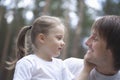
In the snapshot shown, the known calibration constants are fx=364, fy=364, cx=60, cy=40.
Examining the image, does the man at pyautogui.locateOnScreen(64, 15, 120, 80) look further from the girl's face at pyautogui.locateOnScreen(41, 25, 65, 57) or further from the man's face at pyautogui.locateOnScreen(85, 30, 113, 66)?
the girl's face at pyautogui.locateOnScreen(41, 25, 65, 57)

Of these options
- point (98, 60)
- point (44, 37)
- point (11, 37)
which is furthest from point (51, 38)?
point (11, 37)

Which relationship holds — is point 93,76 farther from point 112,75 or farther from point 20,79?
point 20,79

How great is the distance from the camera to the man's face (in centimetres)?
208

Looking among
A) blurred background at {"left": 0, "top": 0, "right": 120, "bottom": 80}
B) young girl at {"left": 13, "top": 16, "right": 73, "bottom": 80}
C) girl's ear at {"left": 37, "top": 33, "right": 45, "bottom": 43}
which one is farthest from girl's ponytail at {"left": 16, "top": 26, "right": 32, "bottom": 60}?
blurred background at {"left": 0, "top": 0, "right": 120, "bottom": 80}

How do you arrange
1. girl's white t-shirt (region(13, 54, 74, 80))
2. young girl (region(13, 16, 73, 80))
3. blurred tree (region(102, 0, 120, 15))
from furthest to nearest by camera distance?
1. blurred tree (region(102, 0, 120, 15))
2. young girl (region(13, 16, 73, 80))
3. girl's white t-shirt (region(13, 54, 74, 80))

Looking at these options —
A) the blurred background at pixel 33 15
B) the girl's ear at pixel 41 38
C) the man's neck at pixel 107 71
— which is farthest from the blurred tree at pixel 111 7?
the man's neck at pixel 107 71

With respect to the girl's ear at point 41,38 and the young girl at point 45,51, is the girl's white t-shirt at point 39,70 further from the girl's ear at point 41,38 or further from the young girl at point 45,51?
the girl's ear at point 41,38

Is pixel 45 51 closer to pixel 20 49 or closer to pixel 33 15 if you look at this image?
pixel 20 49

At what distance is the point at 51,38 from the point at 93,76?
0.38 m

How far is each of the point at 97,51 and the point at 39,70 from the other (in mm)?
379

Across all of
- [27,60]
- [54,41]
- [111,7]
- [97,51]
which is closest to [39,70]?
[27,60]

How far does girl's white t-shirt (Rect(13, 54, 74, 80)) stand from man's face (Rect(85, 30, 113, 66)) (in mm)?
240

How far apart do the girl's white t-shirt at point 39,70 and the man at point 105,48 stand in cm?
23

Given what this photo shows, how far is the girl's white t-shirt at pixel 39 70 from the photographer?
6.81 ft
